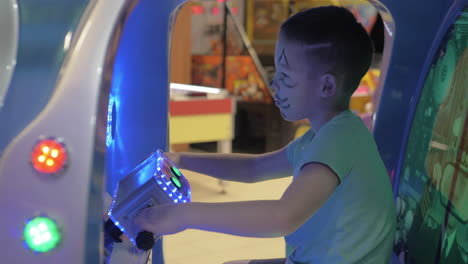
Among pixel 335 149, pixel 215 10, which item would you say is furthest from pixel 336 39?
pixel 215 10

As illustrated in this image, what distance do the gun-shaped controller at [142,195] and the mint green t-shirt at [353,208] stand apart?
28 cm

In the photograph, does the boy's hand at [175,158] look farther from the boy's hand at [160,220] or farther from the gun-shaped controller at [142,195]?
the boy's hand at [160,220]

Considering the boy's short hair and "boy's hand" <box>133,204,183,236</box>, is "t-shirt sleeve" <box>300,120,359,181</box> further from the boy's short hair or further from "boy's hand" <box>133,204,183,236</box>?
"boy's hand" <box>133,204,183,236</box>

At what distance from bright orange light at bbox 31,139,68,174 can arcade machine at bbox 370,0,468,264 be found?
913 millimetres

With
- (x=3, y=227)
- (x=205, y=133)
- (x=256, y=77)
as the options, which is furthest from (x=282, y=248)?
(x=256, y=77)

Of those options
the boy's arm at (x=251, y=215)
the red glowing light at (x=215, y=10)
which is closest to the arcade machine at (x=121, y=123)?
the boy's arm at (x=251, y=215)

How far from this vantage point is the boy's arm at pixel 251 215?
1.00 metres

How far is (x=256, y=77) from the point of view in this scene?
228 inches

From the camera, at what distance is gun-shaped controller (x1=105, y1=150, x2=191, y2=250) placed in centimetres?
110

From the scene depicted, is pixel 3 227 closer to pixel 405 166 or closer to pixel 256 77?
pixel 405 166

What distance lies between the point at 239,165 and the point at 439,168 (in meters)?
0.53

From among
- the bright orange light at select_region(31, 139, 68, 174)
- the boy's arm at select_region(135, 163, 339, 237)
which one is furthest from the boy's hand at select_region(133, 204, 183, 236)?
the bright orange light at select_region(31, 139, 68, 174)

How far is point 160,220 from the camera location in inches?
40.4

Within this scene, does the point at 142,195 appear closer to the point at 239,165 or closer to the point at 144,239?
the point at 144,239
